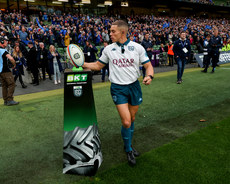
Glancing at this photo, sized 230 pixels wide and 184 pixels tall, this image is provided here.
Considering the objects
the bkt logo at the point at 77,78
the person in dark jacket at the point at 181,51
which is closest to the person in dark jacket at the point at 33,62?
the person in dark jacket at the point at 181,51

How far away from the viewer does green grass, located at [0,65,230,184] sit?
10.4 feet

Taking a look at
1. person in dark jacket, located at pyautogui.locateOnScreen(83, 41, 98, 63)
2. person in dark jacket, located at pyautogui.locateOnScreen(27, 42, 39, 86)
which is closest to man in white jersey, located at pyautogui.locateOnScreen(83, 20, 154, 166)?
person in dark jacket, located at pyautogui.locateOnScreen(27, 42, 39, 86)

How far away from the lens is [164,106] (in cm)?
596

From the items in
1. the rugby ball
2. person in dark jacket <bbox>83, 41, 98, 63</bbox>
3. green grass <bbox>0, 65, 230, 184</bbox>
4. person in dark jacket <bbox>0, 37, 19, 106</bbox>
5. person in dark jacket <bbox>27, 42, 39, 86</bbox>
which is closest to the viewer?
the rugby ball

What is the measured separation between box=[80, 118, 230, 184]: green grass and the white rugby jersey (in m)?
1.24

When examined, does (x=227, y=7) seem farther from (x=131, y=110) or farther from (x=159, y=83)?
(x=131, y=110)

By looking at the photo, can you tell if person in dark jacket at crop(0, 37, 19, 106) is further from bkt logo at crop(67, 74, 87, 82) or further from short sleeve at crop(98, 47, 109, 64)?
bkt logo at crop(67, 74, 87, 82)

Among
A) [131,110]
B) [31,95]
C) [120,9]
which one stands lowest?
[31,95]

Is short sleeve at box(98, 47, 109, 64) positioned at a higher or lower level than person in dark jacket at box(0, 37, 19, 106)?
higher

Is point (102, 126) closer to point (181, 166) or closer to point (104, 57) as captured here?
point (104, 57)

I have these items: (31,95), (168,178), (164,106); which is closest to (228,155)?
(168,178)

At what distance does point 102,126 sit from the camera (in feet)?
15.4

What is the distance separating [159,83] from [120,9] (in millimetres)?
30262

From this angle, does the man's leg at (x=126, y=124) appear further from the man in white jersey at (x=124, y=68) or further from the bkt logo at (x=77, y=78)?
the bkt logo at (x=77, y=78)
